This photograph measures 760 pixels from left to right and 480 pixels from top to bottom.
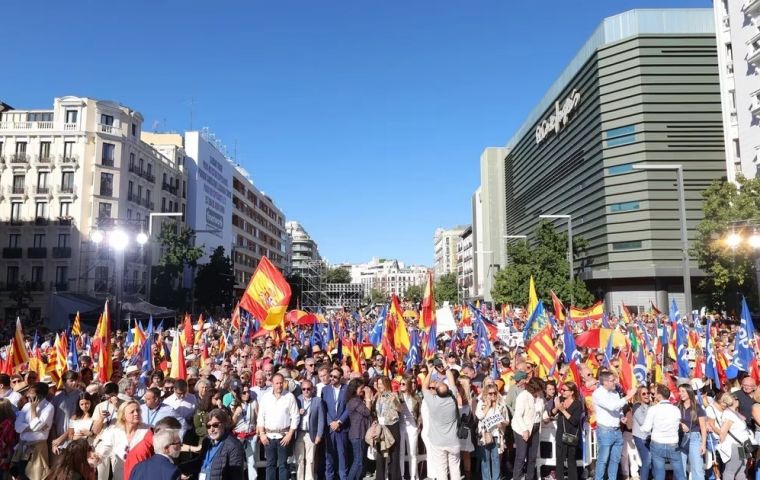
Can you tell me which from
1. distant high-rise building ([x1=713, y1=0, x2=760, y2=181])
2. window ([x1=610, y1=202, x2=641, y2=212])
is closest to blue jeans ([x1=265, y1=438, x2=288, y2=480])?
distant high-rise building ([x1=713, y1=0, x2=760, y2=181])

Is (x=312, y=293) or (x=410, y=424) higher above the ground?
(x=312, y=293)

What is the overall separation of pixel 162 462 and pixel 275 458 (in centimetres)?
408

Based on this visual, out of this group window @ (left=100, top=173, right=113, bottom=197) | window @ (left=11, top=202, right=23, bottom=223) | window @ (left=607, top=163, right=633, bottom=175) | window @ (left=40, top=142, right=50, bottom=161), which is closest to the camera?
window @ (left=607, top=163, right=633, bottom=175)

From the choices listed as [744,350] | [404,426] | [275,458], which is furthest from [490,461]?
[744,350]

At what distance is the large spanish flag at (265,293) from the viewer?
50.4ft

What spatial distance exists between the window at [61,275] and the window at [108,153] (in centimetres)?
878

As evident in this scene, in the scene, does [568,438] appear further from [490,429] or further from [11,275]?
[11,275]

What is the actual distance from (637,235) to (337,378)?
3892 centimetres

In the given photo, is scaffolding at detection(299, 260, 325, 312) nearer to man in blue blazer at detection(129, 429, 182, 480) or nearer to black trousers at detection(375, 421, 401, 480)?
black trousers at detection(375, 421, 401, 480)

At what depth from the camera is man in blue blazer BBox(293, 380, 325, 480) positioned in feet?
28.1

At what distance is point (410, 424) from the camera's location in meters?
9.26

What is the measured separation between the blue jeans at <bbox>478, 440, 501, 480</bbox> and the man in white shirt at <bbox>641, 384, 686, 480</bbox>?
2046mm

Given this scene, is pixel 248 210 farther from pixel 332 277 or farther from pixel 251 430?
pixel 251 430

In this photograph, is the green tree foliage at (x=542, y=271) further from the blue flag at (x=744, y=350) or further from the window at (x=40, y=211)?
the window at (x=40, y=211)
